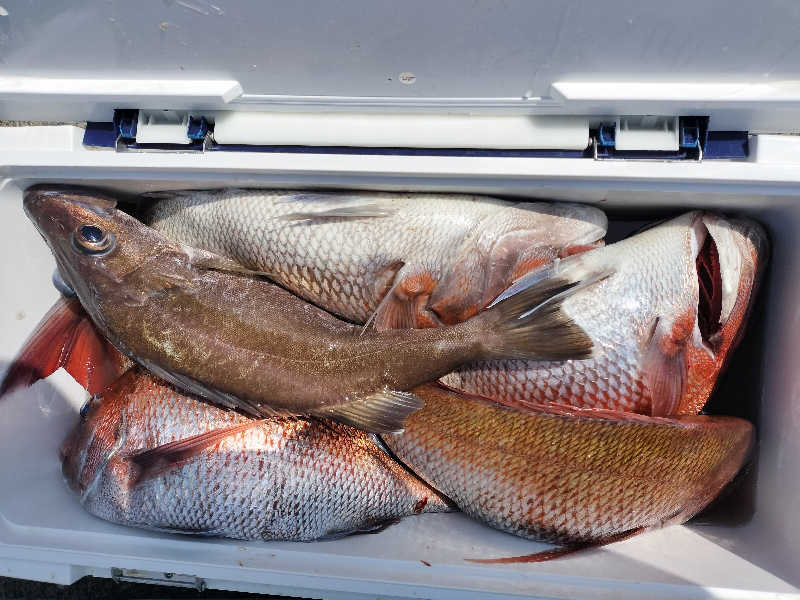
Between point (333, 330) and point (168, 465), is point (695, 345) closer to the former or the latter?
point (333, 330)

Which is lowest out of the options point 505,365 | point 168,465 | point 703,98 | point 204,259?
point 168,465

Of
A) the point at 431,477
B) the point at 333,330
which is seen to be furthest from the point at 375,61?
the point at 431,477

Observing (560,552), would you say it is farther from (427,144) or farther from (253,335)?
(427,144)

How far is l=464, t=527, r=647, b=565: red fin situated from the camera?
4.07ft

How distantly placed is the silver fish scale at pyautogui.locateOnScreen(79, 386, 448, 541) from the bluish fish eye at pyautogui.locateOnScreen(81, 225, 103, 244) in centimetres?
37

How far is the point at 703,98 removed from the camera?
1.04m

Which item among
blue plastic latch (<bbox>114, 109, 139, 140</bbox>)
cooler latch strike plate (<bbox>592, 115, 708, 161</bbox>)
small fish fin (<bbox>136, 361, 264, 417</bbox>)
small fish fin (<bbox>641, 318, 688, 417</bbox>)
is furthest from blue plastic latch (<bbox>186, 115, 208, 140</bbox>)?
small fish fin (<bbox>641, 318, 688, 417</bbox>)

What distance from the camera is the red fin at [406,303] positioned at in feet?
4.15

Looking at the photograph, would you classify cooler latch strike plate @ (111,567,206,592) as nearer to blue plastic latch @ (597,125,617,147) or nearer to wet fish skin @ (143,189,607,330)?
wet fish skin @ (143,189,607,330)

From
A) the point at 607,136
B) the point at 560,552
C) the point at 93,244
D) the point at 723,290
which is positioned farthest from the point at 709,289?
the point at 93,244

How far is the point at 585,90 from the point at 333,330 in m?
0.70

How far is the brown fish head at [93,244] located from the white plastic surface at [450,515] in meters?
0.06

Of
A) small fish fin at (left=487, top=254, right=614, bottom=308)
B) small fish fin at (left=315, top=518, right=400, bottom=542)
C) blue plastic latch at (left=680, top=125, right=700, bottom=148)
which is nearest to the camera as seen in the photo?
blue plastic latch at (left=680, top=125, right=700, bottom=148)

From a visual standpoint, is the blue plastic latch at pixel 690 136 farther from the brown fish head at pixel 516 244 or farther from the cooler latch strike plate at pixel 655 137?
the brown fish head at pixel 516 244
